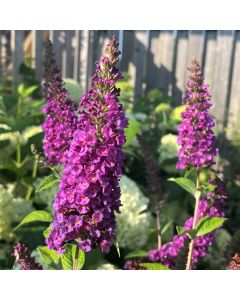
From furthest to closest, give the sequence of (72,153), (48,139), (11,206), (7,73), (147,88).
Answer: (7,73) < (147,88) < (11,206) < (48,139) < (72,153)

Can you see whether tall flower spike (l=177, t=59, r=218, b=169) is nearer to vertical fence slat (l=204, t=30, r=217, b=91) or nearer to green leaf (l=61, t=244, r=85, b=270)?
green leaf (l=61, t=244, r=85, b=270)

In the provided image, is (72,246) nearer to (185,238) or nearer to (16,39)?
(185,238)

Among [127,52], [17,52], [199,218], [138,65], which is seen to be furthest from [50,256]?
[17,52]

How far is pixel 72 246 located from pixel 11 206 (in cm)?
79

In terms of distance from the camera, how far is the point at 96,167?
966 millimetres

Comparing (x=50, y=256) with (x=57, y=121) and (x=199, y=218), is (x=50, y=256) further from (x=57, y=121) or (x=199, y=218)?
(x=199, y=218)

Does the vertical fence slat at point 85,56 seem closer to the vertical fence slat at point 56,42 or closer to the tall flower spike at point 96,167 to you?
the vertical fence slat at point 56,42

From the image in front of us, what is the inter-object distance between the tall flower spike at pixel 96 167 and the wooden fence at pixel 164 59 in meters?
2.78

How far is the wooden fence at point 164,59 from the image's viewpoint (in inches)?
157

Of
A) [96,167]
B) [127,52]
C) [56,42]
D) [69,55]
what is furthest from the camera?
[69,55]

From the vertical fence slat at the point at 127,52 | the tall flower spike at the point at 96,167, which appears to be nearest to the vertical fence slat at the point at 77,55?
the vertical fence slat at the point at 127,52

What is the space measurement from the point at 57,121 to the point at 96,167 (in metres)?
0.33
